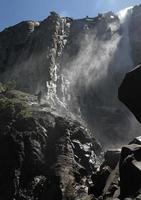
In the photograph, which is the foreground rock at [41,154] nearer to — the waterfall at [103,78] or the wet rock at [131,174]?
the waterfall at [103,78]

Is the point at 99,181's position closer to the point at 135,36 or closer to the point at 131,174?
the point at 131,174

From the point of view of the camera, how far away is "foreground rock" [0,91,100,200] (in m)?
52.9

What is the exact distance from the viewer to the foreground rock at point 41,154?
52906 millimetres

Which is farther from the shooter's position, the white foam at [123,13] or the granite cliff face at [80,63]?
the white foam at [123,13]

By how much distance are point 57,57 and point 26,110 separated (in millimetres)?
34132

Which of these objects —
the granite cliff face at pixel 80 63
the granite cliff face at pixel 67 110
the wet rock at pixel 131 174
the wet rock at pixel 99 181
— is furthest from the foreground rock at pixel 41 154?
the wet rock at pixel 131 174

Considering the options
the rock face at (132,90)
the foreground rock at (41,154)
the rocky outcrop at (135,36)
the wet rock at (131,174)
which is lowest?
the foreground rock at (41,154)

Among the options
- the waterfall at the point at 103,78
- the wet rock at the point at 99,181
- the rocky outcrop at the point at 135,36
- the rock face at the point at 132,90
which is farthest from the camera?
the rocky outcrop at the point at 135,36

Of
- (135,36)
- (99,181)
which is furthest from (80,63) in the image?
(99,181)

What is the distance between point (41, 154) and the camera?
194 ft

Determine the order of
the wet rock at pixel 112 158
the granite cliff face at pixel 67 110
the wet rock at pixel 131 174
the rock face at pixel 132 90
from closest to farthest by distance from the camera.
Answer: the wet rock at pixel 131 174 → the rock face at pixel 132 90 → the wet rock at pixel 112 158 → the granite cliff face at pixel 67 110

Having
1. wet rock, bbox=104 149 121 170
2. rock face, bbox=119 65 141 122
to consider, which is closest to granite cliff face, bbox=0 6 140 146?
wet rock, bbox=104 149 121 170

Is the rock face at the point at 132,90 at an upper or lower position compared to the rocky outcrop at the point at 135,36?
lower

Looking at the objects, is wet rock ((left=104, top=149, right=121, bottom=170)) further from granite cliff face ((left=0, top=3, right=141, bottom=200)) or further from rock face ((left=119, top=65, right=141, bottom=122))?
rock face ((left=119, top=65, right=141, bottom=122))
